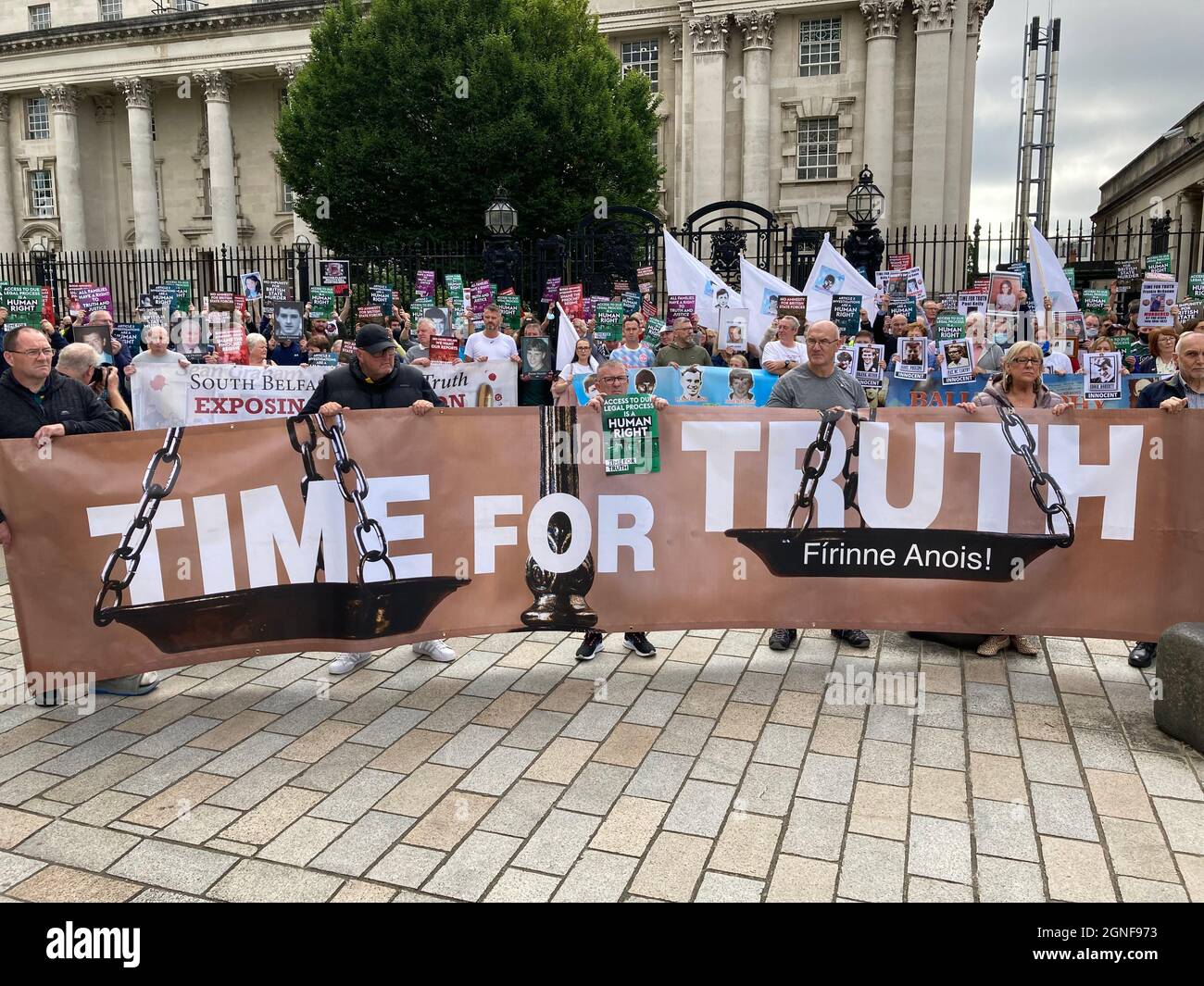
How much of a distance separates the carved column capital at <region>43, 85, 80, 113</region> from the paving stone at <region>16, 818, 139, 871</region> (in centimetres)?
5638

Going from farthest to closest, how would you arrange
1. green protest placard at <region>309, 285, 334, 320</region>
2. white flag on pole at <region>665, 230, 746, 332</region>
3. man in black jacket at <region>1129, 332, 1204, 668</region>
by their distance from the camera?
1. green protest placard at <region>309, 285, 334, 320</region>
2. white flag on pole at <region>665, 230, 746, 332</region>
3. man in black jacket at <region>1129, 332, 1204, 668</region>

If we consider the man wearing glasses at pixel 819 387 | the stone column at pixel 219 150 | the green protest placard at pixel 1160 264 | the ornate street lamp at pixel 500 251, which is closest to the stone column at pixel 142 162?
the stone column at pixel 219 150

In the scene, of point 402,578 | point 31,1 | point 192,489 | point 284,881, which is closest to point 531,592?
point 402,578

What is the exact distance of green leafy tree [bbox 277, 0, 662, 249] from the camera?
28.6 meters

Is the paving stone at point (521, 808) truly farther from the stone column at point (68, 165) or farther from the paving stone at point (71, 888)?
the stone column at point (68, 165)

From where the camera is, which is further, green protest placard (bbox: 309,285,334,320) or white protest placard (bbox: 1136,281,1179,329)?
green protest placard (bbox: 309,285,334,320)

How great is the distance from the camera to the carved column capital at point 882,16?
3528 cm

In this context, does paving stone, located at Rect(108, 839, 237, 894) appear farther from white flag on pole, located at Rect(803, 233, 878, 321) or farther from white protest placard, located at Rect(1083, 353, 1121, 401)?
white flag on pole, located at Rect(803, 233, 878, 321)

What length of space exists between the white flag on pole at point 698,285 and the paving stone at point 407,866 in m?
10.6

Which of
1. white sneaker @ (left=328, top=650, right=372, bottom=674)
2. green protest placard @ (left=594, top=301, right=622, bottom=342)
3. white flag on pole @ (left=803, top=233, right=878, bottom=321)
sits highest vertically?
white flag on pole @ (left=803, top=233, right=878, bottom=321)

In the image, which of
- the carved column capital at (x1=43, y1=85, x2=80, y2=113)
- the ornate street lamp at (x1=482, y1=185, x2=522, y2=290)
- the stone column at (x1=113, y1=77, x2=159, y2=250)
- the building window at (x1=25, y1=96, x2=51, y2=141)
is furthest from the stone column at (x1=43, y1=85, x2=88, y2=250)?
the ornate street lamp at (x1=482, y1=185, x2=522, y2=290)

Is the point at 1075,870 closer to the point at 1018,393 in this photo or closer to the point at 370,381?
the point at 1018,393

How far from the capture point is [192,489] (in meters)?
5.12

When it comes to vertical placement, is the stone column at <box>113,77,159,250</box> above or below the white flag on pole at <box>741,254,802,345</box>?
above
